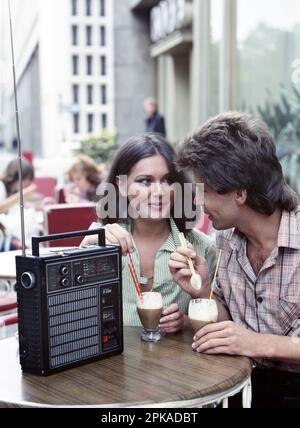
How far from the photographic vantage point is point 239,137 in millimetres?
1785

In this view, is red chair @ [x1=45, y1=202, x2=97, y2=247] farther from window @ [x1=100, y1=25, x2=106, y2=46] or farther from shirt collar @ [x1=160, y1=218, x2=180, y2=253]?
window @ [x1=100, y1=25, x2=106, y2=46]

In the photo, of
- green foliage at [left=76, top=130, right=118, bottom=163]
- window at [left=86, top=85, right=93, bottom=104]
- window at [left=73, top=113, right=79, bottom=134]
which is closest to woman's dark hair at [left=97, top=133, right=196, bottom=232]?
green foliage at [left=76, top=130, right=118, bottom=163]

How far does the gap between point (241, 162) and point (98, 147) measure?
34.1 ft

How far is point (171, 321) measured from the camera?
5.97 feet

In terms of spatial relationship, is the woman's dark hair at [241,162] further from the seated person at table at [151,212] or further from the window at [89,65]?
the window at [89,65]

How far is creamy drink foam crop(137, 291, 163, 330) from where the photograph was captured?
1.72m

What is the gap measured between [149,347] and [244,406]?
1.03 feet

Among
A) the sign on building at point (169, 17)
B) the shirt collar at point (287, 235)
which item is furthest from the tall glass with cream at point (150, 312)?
the sign on building at point (169, 17)

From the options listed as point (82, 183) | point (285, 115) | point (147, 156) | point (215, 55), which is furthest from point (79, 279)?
point (215, 55)

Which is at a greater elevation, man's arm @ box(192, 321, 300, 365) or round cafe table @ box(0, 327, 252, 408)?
man's arm @ box(192, 321, 300, 365)

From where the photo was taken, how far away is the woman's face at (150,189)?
2204 mm

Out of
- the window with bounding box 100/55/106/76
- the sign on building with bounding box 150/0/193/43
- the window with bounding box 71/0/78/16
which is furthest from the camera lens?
the window with bounding box 100/55/106/76

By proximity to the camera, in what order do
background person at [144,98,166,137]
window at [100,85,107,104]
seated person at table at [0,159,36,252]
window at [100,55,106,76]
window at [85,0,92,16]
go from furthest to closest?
window at [100,85,107,104] → window at [100,55,106,76] → window at [85,0,92,16] → background person at [144,98,166,137] → seated person at table at [0,159,36,252]

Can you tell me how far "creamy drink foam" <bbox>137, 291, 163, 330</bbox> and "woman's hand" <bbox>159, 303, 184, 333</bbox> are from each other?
0.07 meters
